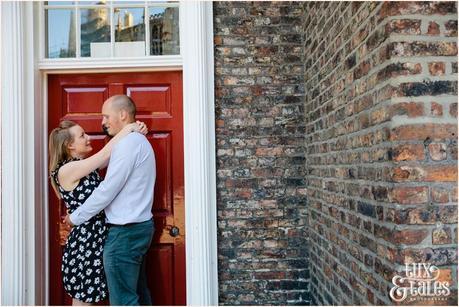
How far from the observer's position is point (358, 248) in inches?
100

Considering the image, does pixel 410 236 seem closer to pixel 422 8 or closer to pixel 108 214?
pixel 422 8

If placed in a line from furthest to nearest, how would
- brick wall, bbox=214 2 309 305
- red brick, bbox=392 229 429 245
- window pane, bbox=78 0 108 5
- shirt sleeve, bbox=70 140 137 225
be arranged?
window pane, bbox=78 0 108 5 < brick wall, bbox=214 2 309 305 < shirt sleeve, bbox=70 140 137 225 < red brick, bbox=392 229 429 245

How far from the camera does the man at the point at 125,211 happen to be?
316 cm

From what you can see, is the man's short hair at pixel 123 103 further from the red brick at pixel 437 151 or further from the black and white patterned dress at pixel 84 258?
the red brick at pixel 437 151

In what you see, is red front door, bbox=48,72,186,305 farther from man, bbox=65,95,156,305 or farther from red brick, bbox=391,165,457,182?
red brick, bbox=391,165,457,182

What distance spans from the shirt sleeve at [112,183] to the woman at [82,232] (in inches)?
3.7

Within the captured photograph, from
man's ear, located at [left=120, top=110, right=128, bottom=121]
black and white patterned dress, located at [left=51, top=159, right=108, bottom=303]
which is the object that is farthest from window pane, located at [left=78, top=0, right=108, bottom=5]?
black and white patterned dress, located at [left=51, top=159, right=108, bottom=303]

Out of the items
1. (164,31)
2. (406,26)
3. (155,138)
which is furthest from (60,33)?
(406,26)

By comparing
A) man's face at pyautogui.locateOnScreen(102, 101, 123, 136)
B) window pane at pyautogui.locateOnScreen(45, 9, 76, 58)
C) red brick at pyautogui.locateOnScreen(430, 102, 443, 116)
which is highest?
window pane at pyautogui.locateOnScreen(45, 9, 76, 58)

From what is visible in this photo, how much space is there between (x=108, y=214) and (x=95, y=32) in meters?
1.43

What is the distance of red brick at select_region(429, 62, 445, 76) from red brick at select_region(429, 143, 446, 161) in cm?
31

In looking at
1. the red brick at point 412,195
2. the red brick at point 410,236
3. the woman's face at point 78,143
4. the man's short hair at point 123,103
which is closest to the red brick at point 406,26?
the red brick at point 412,195

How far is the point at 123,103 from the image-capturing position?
3404mm

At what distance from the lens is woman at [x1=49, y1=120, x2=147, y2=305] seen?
3.25m
